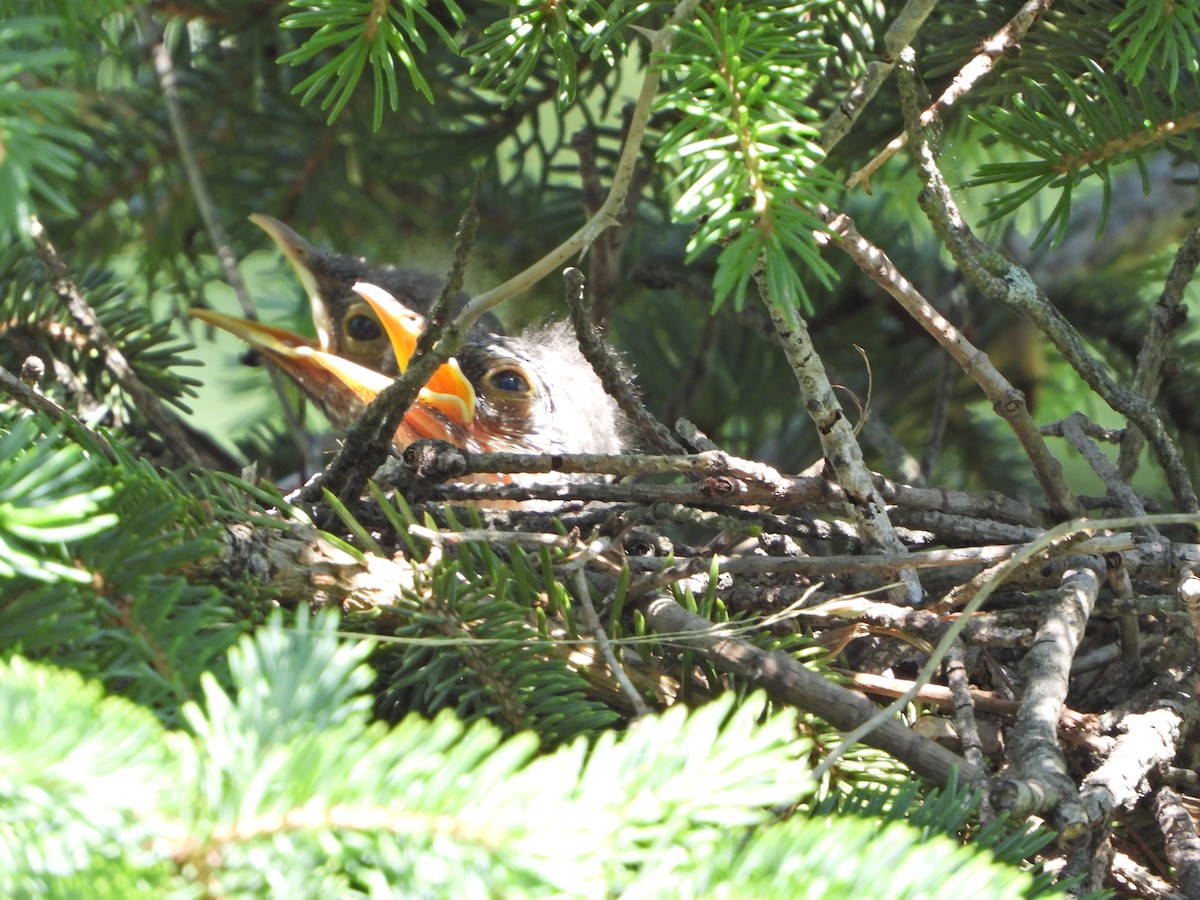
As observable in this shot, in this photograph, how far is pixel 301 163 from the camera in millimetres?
1698

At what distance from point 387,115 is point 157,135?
0.34m

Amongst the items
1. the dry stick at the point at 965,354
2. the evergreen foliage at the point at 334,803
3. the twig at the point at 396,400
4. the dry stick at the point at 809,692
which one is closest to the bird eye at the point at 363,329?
the twig at the point at 396,400

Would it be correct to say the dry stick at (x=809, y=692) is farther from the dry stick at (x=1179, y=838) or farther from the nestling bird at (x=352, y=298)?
the nestling bird at (x=352, y=298)

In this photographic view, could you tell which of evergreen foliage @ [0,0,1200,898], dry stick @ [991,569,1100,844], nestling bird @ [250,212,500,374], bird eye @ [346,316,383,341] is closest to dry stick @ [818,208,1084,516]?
evergreen foliage @ [0,0,1200,898]

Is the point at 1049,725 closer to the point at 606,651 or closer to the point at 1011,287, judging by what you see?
the point at 606,651

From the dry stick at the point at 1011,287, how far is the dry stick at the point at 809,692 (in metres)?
0.35

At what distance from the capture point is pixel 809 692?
71 centimetres

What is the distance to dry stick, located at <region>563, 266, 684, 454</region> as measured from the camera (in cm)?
92

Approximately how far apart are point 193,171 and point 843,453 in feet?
3.03

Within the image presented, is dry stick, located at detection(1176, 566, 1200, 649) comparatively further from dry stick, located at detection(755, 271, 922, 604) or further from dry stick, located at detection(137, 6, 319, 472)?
dry stick, located at detection(137, 6, 319, 472)

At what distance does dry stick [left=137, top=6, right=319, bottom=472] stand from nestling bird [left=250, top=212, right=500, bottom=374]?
0.79ft

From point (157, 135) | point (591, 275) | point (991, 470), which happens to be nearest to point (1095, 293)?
A: point (991, 470)

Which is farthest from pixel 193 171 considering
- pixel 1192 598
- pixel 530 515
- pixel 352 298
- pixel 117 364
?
pixel 1192 598

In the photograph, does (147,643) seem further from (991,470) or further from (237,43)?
(991,470)
